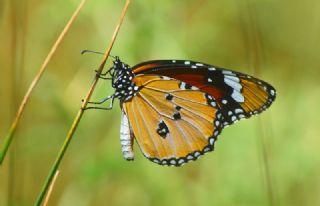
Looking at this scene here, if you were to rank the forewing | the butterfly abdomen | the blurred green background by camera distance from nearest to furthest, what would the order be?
the butterfly abdomen
the forewing
the blurred green background

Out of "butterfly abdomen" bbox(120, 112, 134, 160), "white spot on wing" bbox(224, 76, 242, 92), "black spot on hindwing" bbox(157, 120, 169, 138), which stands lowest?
"butterfly abdomen" bbox(120, 112, 134, 160)

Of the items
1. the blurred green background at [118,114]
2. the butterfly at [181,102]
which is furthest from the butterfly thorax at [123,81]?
the blurred green background at [118,114]

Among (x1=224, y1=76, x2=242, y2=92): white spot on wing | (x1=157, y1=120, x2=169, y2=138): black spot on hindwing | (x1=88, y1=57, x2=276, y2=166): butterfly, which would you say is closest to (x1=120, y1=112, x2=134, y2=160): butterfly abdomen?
(x1=88, y1=57, x2=276, y2=166): butterfly

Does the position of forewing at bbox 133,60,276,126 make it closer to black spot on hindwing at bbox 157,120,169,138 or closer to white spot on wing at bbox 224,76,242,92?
white spot on wing at bbox 224,76,242,92

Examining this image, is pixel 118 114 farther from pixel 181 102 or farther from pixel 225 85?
pixel 225 85

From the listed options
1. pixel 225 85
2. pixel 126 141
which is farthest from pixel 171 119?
pixel 126 141

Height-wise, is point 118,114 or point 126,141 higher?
point 118,114

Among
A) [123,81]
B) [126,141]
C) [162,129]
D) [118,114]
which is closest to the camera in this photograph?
[126,141]
